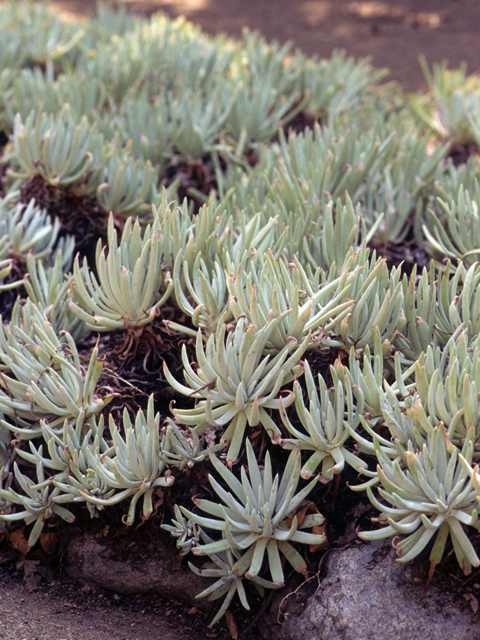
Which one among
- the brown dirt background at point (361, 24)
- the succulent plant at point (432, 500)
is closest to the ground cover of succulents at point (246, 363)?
the succulent plant at point (432, 500)

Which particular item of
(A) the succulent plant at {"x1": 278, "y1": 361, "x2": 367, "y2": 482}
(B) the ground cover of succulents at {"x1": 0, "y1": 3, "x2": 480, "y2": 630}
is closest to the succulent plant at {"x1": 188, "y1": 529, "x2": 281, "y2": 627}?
(B) the ground cover of succulents at {"x1": 0, "y1": 3, "x2": 480, "y2": 630}

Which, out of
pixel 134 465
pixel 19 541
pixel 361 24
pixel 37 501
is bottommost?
pixel 19 541

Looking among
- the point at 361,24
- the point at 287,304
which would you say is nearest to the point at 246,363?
the point at 287,304

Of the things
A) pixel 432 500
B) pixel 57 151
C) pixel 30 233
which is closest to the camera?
pixel 432 500

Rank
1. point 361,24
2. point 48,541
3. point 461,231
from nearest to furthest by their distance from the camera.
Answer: point 48,541 → point 461,231 → point 361,24

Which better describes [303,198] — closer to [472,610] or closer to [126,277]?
[126,277]

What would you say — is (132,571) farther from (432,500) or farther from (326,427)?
(432,500)

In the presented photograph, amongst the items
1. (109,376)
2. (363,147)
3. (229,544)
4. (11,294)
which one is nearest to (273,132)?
(363,147)
